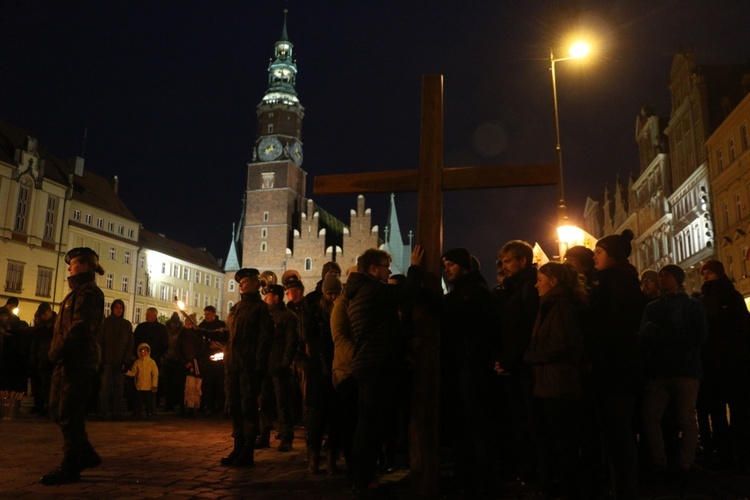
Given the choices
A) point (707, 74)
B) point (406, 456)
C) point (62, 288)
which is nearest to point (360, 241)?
point (62, 288)

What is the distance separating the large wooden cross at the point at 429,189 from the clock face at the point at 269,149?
64.4 m

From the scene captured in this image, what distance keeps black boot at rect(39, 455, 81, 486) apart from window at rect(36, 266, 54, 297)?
39.7m

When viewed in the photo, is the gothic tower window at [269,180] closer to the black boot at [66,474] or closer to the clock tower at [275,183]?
the clock tower at [275,183]

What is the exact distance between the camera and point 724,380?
5992mm

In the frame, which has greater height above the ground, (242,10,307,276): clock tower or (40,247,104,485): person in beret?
(242,10,307,276): clock tower

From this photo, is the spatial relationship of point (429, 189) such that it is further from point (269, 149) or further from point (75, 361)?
point (269, 149)

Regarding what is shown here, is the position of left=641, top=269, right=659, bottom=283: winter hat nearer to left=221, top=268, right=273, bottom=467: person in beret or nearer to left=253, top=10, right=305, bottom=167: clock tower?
left=221, top=268, right=273, bottom=467: person in beret

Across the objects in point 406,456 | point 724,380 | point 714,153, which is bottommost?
point 406,456

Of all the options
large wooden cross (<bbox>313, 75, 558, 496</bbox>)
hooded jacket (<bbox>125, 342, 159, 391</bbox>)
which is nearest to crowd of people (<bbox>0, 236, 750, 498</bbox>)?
large wooden cross (<bbox>313, 75, 558, 496</bbox>)

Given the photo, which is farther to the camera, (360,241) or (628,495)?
(360,241)

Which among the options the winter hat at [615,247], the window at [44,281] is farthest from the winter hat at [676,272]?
the window at [44,281]

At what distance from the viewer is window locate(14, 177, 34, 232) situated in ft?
127

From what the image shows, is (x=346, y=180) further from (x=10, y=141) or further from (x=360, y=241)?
(x=360, y=241)

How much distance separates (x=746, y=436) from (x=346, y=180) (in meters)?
4.68
